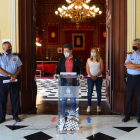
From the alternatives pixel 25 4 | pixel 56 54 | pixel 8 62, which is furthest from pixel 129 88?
pixel 56 54

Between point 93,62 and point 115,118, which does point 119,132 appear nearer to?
point 115,118

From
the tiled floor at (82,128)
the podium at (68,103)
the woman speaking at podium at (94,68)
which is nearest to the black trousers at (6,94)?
the tiled floor at (82,128)

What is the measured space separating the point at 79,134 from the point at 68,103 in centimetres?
50

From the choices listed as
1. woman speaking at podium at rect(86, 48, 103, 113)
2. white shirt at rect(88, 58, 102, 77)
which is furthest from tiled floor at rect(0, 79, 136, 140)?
white shirt at rect(88, 58, 102, 77)

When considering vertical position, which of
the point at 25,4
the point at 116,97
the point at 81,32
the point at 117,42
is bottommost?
the point at 116,97

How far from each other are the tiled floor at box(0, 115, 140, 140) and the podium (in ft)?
0.53

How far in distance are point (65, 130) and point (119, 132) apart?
0.86 metres

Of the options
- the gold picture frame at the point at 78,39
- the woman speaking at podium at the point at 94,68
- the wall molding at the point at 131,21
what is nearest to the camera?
the wall molding at the point at 131,21

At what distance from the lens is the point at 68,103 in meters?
3.18

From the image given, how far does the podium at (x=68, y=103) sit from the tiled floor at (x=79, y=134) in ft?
0.53

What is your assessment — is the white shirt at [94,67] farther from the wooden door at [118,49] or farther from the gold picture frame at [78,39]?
the gold picture frame at [78,39]

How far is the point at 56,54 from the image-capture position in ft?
55.6

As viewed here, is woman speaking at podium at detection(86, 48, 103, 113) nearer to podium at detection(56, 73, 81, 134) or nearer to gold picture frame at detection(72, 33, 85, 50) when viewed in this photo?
podium at detection(56, 73, 81, 134)

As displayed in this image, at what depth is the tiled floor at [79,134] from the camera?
300cm
